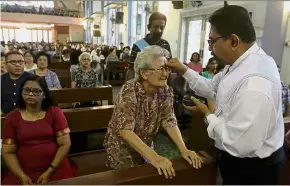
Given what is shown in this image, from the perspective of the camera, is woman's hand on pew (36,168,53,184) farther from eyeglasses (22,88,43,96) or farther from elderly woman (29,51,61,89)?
elderly woman (29,51,61,89)

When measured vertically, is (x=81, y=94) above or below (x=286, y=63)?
below

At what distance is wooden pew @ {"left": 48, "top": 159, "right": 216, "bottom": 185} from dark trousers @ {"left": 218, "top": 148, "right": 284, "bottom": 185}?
0.27ft

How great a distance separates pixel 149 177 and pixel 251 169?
1.53ft

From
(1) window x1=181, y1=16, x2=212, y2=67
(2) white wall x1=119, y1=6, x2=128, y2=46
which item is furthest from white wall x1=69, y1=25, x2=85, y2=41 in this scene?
(1) window x1=181, y1=16, x2=212, y2=67

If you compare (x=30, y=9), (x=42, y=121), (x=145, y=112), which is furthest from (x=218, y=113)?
(x=30, y=9)

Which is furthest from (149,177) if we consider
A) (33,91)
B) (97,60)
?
(97,60)

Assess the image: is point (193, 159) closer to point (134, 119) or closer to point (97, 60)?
point (134, 119)

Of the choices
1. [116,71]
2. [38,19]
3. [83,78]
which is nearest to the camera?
[83,78]

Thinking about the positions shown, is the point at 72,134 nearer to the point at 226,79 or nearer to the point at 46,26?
the point at 226,79

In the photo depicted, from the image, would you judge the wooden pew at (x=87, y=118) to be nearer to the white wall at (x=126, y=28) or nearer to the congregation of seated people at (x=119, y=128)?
the congregation of seated people at (x=119, y=128)

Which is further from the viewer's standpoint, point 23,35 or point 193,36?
point 23,35

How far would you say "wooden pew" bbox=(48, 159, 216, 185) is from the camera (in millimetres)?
1079

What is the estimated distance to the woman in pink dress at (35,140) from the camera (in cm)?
178

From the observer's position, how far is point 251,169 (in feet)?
3.94
